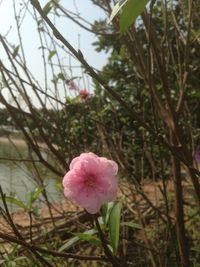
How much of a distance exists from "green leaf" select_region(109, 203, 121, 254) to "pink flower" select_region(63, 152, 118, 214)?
0.23m

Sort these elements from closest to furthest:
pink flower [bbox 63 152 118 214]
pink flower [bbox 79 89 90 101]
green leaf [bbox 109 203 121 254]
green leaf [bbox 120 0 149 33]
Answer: green leaf [bbox 120 0 149 33], pink flower [bbox 63 152 118 214], green leaf [bbox 109 203 121 254], pink flower [bbox 79 89 90 101]

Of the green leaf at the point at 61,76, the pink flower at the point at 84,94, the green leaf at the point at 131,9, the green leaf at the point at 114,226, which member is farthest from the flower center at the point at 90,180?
the pink flower at the point at 84,94

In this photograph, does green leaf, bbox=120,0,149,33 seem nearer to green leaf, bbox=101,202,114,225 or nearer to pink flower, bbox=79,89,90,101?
green leaf, bbox=101,202,114,225

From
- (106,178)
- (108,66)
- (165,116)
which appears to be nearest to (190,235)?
(165,116)

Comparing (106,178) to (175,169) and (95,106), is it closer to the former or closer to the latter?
(175,169)

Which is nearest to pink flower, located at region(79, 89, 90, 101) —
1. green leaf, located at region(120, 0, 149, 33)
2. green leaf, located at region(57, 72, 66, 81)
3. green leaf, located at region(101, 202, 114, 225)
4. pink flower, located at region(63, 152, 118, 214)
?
green leaf, located at region(57, 72, 66, 81)

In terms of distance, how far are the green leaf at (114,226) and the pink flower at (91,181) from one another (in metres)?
0.23

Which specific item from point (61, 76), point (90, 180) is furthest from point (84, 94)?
point (90, 180)

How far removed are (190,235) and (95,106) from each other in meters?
1.19

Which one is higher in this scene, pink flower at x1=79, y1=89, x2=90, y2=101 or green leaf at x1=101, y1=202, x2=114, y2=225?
pink flower at x1=79, y1=89, x2=90, y2=101

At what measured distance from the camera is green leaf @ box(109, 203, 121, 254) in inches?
44.2

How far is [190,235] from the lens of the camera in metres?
3.01

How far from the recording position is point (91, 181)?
37.5 inches

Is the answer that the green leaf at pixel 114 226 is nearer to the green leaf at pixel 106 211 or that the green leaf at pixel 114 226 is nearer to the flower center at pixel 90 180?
the green leaf at pixel 106 211
